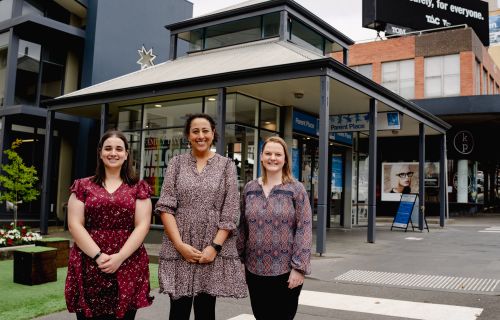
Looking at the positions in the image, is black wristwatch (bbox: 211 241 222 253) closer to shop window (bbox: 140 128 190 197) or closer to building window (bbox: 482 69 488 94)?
shop window (bbox: 140 128 190 197)

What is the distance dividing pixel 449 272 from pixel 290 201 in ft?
18.9

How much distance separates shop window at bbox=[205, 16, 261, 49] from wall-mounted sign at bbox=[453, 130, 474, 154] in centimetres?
1432

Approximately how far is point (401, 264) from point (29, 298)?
636 cm

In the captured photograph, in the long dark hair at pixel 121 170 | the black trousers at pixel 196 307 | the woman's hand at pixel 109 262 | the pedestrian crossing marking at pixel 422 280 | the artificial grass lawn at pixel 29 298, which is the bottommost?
the artificial grass lawn at pixel 29 298

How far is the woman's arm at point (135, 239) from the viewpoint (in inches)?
133

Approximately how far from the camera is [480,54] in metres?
27.0

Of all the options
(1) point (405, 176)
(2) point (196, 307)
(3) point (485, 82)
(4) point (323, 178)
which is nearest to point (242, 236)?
(2) point (196, 307)

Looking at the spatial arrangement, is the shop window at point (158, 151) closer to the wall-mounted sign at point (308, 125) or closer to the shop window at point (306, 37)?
the wall-mounted sign at point (308, 125)

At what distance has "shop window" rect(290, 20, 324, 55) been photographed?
46.4 feet

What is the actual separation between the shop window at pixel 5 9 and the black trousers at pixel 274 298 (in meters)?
18.7

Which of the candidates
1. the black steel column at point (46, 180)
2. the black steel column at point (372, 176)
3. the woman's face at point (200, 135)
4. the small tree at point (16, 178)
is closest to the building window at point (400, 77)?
the black steel column at point (372, 176)

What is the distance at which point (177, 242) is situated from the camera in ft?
11.0

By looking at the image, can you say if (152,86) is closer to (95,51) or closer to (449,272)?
(95,51)

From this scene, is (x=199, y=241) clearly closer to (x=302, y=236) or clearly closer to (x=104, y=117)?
(x=302, y=236)
